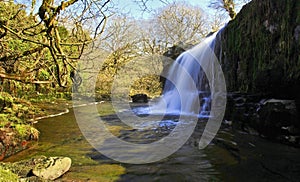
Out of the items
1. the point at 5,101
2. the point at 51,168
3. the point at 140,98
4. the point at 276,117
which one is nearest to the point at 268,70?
the point at 276,117

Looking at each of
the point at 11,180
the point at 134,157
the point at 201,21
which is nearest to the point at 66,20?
the point at 134,157

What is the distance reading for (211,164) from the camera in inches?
135

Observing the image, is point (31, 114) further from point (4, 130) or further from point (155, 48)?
point (155, 48)

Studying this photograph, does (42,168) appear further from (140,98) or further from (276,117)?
(140,98)

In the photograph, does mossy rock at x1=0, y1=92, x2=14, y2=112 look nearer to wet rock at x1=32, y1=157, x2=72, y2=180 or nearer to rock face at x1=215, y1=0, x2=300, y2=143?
wet rock at x1=32, y1=157, x2=72, y2=180

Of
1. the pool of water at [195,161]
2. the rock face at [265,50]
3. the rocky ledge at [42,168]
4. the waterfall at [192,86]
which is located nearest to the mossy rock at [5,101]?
the pool of water at [195,161]

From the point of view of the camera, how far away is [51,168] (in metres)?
2.94

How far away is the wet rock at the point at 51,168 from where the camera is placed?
9.18 feet

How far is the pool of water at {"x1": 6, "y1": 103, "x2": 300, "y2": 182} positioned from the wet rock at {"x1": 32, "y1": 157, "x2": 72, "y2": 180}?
9 centimetres

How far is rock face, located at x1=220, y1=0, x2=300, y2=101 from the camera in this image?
4.73m

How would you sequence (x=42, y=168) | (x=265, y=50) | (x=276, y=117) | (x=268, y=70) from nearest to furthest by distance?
(x=42, y=168), (x=276, y=117), (x=268, y=70), (x=265, y=50)

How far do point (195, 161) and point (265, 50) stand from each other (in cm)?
361

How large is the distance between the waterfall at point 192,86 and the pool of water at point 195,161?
9.92 feet

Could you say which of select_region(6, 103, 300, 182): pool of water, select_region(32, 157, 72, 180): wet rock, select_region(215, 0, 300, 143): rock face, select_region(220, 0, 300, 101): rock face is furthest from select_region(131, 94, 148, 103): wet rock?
select_region(32, 157, 72, 180): wet rock
